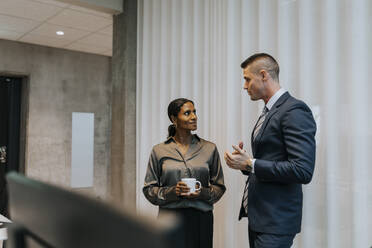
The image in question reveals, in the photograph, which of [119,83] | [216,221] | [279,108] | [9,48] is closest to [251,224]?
[279,108]

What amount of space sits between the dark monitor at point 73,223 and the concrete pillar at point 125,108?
2.90m

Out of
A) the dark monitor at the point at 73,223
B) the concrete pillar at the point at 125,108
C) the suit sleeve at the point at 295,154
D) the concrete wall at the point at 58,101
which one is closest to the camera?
the dark monitor at the point at 73,223

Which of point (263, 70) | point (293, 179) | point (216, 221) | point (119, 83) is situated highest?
point (119, 83)

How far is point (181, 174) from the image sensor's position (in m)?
2.05

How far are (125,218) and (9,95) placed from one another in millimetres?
5805

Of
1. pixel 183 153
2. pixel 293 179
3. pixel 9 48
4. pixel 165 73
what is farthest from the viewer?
pixel 9 48

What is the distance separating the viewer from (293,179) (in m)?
1.46

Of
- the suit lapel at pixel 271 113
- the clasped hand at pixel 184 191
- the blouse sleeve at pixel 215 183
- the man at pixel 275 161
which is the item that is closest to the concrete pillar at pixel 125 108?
the blouse sleeve at pixel 215 183

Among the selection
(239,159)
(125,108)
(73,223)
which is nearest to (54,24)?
(125,108)

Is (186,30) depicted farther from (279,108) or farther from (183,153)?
(279,108)

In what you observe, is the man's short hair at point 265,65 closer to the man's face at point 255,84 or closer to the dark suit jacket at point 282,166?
the man's face at point 255,84

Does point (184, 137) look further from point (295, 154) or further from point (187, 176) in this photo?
point (295, 154)

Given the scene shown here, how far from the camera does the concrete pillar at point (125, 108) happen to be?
11.6 feet

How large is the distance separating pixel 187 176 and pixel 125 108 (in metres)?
1.70
